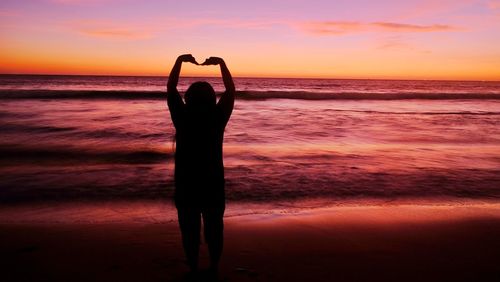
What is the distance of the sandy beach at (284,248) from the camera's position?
3.83m

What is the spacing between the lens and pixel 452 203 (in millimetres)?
6586

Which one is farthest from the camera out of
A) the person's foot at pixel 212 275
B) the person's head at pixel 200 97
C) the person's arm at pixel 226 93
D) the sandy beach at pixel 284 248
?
the sandy beach at pixel 284 248

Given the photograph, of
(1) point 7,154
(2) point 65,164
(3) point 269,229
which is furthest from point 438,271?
(1) point 7,154

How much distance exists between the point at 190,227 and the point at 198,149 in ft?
2.25

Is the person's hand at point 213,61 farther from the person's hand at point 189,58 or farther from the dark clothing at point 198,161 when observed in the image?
the dark clothing at point 198,161

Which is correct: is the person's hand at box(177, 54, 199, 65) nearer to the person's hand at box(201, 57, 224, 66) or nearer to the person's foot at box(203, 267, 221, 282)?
the person's hand at box(201, 57, 224, 66)

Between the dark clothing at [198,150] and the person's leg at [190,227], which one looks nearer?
the dark clothing at [198,150]

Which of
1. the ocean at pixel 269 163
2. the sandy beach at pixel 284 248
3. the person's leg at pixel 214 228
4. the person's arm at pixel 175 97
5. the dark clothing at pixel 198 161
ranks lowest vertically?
the sandy beach at pixel 284 248

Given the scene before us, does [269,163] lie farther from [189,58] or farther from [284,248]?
[189,58]

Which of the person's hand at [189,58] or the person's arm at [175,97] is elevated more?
the person's hand at [189,58]

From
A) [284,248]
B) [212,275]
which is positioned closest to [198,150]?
[212,275]

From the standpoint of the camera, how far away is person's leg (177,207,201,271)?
329cm

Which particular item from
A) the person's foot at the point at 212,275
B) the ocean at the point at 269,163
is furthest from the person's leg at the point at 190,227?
the ocean at the point at 269,163

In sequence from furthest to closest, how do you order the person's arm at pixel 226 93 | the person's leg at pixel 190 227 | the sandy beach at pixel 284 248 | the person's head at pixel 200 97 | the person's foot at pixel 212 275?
the sandy beach at pixel 284 248
the person's foot at pixel 212 275
the person's leg at pixel 190 227
the person's arm at pixel 226 93
the person's head at pixel 200 97
